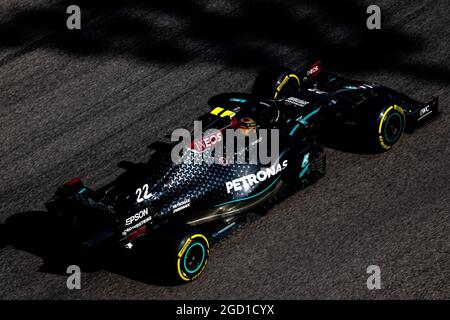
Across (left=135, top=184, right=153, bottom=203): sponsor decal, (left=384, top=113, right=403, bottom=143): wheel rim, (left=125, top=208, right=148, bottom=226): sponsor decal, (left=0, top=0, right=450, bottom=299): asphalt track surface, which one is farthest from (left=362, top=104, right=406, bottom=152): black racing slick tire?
(left=125, top=208, right=148, bottom=226): sponsor decal

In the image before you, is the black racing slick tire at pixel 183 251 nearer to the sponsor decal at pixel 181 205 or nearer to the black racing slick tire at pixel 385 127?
the sponsor decal at pixel 181 205

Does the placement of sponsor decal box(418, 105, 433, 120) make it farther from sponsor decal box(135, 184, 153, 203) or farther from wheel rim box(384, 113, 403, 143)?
sponsor decal box(135, 184, 153, 203)

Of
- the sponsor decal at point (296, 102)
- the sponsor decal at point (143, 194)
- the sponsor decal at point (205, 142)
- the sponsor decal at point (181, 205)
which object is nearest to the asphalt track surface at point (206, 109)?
the sponsor decal at point (181, 205)

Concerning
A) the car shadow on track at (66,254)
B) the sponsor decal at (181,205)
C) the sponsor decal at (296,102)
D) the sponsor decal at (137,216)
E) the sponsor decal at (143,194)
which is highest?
the sponsor decal at (296,102)

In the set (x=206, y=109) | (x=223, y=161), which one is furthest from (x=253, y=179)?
(x=206, y=109)

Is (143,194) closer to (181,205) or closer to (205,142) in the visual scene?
(181,205)

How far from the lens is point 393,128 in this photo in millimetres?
11602

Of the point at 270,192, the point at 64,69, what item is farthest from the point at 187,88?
the point at 270,192

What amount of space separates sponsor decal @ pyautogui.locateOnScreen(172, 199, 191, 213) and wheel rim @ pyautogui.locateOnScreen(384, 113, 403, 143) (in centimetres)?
295

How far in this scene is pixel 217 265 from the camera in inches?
392

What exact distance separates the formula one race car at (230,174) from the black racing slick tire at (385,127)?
0.01 m

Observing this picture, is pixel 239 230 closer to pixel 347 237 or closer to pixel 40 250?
pixel 347 237

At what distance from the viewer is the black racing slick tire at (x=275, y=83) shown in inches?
481
